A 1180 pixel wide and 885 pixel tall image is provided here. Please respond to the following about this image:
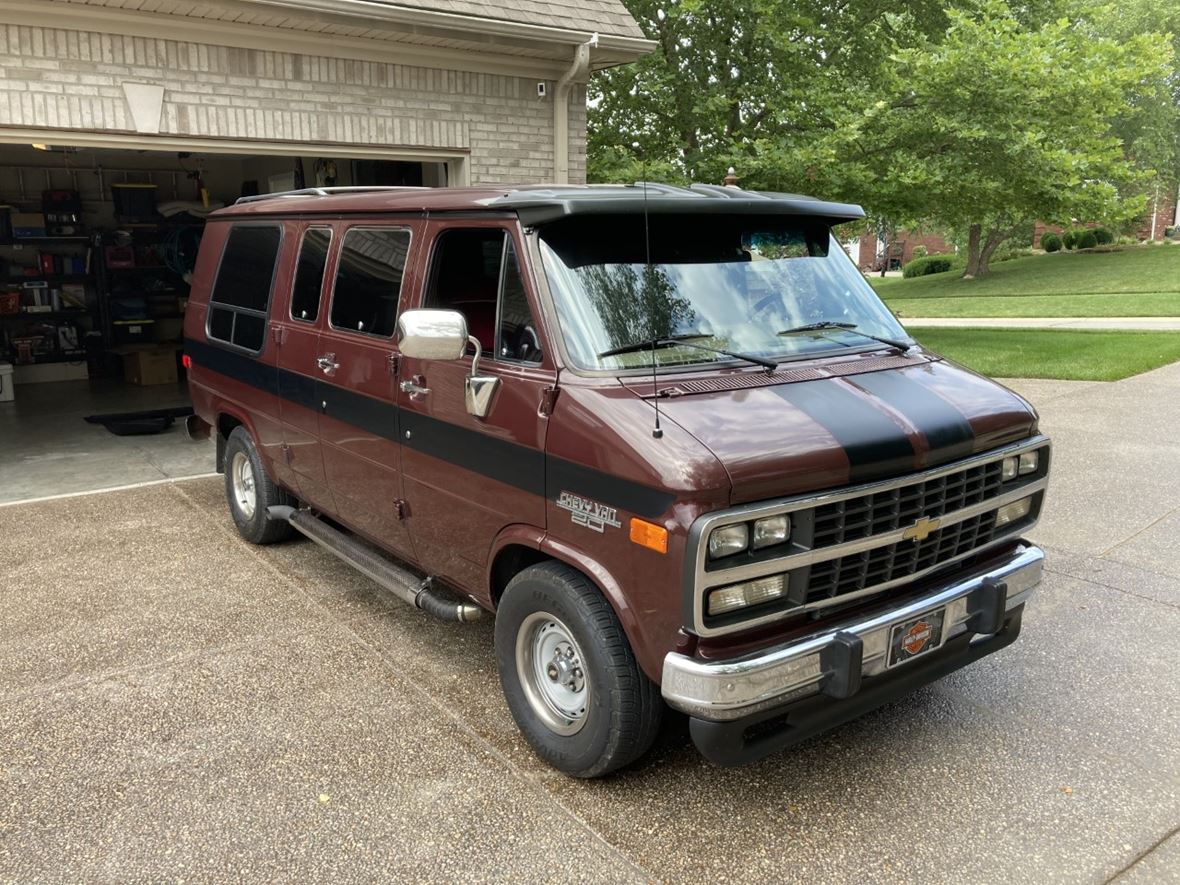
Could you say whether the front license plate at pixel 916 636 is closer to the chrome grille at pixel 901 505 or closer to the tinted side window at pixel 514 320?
the chrome grille at pixel 901 505

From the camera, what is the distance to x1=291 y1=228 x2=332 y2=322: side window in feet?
15.7

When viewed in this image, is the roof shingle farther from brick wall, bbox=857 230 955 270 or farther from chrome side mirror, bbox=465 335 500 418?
brick wall, bbox=857 230 955 270

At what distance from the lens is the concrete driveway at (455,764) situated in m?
3.00

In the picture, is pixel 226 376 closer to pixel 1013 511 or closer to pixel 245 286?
pixel 245 286

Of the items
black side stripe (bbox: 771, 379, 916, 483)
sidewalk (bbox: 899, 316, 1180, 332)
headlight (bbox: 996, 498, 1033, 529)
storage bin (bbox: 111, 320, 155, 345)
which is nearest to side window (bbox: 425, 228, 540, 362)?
black side stripe (bbox: 771, 379, 916, 483)

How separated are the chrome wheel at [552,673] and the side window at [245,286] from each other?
277cm

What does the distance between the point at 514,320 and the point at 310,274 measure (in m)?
1.83

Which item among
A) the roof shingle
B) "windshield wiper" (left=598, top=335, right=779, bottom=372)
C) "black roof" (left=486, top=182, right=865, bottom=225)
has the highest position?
the roof shingle

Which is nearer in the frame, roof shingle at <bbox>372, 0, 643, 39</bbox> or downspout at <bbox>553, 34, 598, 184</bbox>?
roof shingle at <bbox>372, 0, 643, 39</bbox>

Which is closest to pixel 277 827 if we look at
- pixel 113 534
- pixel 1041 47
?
pixel 113 534

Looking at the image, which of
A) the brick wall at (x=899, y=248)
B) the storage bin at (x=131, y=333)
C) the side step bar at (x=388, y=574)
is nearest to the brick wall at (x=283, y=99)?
the side step bar at (x=388, y=574)

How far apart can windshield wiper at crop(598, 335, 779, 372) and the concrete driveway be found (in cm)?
155

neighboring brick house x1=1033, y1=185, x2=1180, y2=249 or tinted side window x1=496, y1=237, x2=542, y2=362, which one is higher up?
neighboring brick house x1=1033, y1=185, x2=1180, y2=249

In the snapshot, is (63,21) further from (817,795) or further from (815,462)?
(817,795)
